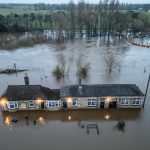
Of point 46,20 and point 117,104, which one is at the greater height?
point 46,20

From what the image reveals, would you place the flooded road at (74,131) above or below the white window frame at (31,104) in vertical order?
below

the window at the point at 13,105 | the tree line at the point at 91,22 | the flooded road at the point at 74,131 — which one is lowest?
the flooded road at the point at 74,131

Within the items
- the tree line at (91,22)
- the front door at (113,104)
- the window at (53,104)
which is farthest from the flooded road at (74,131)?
the tree line at (91,22)

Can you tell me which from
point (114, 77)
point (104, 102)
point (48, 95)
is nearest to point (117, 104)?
point (104, 102)

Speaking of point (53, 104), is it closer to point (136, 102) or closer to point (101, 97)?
point (101, 97)

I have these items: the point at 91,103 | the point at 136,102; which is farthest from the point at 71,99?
the point at 136,102

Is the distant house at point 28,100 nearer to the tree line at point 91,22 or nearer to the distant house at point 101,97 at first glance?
the distant house at point 101,97

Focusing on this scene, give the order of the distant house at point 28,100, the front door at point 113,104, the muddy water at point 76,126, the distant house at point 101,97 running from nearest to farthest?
the muddy water at point 76,126, the distant house at point 28,100, the distant house at point 101,97, the front door at point 113,104

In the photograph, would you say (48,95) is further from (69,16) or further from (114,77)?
(69,16)
